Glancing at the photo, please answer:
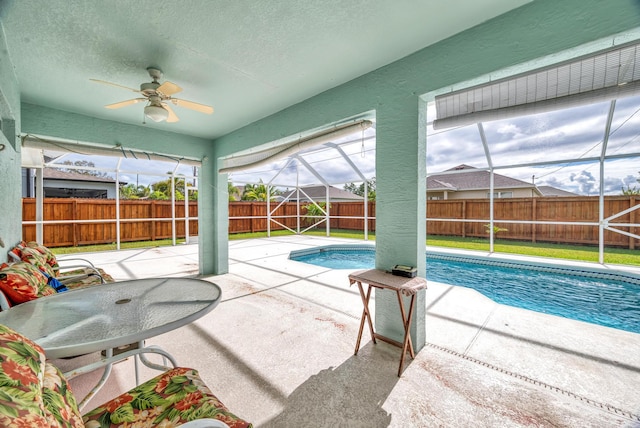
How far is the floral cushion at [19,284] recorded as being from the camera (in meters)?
1.67

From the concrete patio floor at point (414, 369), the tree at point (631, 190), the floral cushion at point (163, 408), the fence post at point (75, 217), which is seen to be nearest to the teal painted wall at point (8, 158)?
the concrete patio floor at point (414, 369)

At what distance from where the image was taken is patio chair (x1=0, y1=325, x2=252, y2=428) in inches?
25.3

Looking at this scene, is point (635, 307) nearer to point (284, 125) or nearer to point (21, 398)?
point (284, 125)

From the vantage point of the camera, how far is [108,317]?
4.72ft

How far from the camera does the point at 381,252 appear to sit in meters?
2.57

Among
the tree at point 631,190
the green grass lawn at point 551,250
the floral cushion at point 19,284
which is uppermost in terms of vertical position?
the tree at point 631,190

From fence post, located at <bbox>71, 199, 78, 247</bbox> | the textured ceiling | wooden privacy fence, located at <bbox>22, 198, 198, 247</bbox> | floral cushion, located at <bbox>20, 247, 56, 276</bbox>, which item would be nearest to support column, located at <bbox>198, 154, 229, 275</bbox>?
the textured ceiling

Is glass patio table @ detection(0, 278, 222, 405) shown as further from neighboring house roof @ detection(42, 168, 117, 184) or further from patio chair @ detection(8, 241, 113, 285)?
neighboring house roof @ detection(42, 168, 117, 184)

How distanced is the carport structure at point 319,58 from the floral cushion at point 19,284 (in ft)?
3.23

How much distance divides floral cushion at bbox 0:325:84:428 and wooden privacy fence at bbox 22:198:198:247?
824 centimetres

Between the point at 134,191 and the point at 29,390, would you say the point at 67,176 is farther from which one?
the point at 29,390

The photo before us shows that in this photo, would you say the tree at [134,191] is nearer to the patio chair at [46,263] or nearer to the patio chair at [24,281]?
the patio chair at [46,263]

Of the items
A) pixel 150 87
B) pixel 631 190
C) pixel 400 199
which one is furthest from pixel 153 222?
pixel 631 190

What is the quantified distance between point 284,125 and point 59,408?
3.43 m
